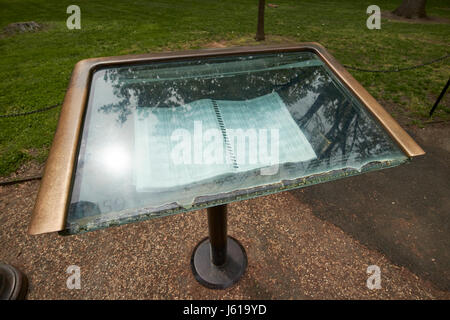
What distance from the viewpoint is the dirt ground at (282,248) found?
9.20ft

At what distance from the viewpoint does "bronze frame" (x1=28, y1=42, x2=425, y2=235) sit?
1.12 metres

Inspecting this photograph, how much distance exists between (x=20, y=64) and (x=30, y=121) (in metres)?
4.05

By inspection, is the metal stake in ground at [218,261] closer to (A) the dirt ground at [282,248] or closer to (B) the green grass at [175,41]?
(A) the dirt ground at [282,248]

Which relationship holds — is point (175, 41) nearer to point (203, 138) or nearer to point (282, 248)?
point (282, 248)

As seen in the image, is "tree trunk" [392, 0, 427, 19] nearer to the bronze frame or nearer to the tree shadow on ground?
the tree shadow on ground

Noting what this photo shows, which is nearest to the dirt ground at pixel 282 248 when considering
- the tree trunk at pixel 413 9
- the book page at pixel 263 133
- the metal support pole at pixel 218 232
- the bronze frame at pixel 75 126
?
the metal support pole at pixel 218 232

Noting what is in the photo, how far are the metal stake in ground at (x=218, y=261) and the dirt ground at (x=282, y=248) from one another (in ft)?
0.27

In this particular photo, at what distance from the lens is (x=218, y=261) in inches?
115

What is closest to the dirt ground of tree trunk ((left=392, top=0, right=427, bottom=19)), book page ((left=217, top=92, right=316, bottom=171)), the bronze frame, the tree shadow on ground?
the tree shadow on ground

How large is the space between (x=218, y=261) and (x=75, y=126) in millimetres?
2104

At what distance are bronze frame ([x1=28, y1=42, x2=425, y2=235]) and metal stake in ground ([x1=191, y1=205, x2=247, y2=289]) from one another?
1547 mm

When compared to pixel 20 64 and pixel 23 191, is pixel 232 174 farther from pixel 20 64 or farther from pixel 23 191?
pixel 20 64

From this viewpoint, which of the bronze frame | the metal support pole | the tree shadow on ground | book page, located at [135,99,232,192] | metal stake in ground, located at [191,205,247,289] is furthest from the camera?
the tree shadow on ground

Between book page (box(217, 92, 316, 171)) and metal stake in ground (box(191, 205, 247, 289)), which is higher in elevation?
book page (box(217, 92, 316, 171))
